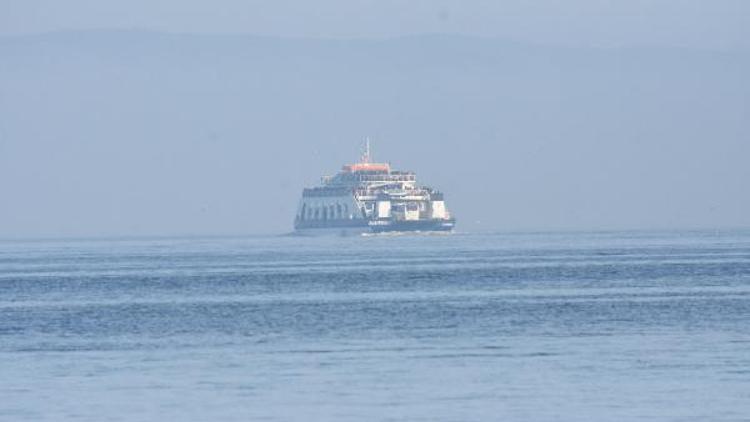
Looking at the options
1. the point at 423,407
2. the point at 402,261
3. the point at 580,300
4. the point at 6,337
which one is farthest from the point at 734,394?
the point at 402,261

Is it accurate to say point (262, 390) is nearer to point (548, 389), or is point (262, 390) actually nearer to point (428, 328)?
point (548, 389)

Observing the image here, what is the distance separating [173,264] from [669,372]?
78.5 m

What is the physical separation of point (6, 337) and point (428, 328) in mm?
9206

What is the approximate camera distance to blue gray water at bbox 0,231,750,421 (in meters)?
26.4

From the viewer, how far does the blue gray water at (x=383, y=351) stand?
2636cm

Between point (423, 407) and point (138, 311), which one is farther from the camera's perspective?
point (138, 311)

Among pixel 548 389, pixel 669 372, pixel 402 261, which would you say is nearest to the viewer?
pixel 548 389

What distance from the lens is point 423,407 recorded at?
26047mm

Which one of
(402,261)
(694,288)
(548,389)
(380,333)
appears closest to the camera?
(548,389)

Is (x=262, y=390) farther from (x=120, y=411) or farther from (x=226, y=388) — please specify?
(x=120, y=411)

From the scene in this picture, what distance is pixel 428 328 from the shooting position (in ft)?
138

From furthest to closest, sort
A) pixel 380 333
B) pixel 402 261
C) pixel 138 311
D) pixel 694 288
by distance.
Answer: pixel 402 261 → pixel 694 288 → pixel 138 311 → pixel 380 333

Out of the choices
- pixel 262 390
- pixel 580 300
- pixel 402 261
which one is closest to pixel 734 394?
pixel 262 390

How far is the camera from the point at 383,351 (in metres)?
35.2
